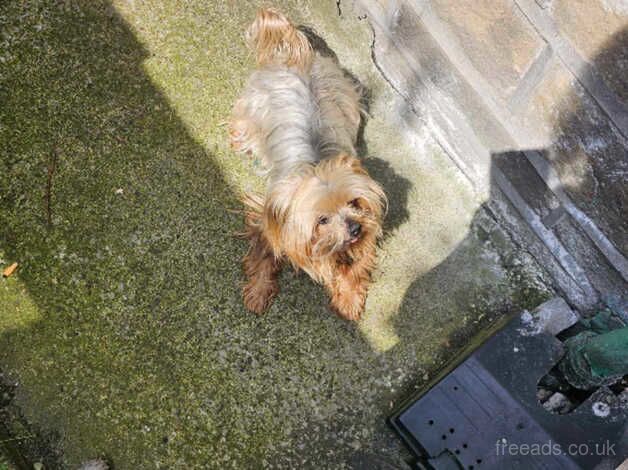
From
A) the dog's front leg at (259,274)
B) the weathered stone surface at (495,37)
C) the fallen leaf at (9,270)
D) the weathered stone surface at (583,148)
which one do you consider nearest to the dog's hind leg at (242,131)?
the dog's front leg at (259,274)

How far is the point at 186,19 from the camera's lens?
4.15 metres

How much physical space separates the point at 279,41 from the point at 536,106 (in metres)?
1.57

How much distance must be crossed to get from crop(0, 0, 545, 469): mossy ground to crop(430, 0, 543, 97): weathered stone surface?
78 centimetres

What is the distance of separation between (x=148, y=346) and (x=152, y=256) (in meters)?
0.55

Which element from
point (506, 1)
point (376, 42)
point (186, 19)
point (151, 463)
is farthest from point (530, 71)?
point (151, 463)

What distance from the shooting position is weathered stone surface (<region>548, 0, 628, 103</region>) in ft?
8.29

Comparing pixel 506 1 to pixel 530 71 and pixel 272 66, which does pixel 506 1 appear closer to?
pixel 530 71

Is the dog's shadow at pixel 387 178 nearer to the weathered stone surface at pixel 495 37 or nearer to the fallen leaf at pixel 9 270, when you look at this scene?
the weathered stone surface at pixel 495 37

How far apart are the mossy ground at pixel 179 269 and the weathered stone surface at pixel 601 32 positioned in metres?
1.34

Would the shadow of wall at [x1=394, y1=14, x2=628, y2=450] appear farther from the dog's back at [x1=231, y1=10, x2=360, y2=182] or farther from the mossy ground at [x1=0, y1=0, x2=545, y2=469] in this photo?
the dog's back at [x1=231, y1=10, x2=360, y2=182]

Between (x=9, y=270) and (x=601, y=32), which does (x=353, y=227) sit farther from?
(x=9, y=270)

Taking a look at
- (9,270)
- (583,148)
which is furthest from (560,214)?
(9,270)

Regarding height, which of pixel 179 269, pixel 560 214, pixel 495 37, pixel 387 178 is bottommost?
pixel 179 269

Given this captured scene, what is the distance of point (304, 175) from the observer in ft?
9.36
